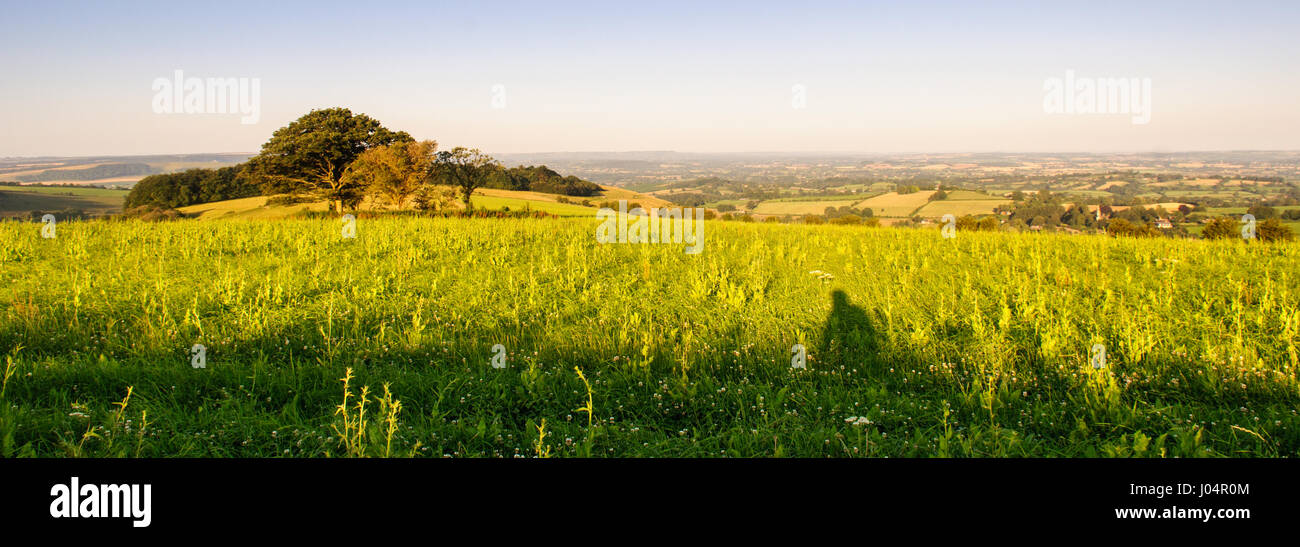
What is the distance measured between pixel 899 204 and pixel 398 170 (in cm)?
3406

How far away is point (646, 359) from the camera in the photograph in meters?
4.50

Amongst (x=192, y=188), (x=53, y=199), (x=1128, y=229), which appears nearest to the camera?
(x=1128, y=229)

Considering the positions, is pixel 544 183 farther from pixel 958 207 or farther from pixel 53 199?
pixel 53 199

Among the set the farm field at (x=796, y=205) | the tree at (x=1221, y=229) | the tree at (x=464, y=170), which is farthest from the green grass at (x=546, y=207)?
the tree at (x=1221, y=229)

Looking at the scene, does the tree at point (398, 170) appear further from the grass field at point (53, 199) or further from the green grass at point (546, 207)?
the grass field at point (53, 199)

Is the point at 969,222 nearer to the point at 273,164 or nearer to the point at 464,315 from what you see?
the point at 464,315

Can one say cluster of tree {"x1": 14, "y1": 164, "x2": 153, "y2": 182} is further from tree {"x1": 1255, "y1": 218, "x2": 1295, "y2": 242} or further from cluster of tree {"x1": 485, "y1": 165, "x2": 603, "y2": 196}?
tree {"x1": 1255, "y1": 218, "x2": 1295, "y2": 242}

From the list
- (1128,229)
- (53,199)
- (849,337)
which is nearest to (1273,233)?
(1128,229)

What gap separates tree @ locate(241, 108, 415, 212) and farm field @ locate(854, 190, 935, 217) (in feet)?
109

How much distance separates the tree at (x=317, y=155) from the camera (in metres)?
39.9

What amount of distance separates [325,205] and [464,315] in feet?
137

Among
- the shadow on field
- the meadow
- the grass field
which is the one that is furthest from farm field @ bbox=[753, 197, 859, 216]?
the grass field

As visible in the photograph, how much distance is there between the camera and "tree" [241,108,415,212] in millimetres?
39938

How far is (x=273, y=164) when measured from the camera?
1593 inches
